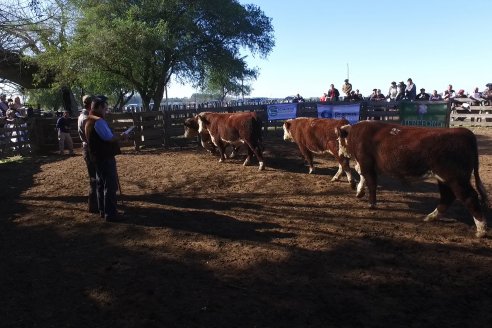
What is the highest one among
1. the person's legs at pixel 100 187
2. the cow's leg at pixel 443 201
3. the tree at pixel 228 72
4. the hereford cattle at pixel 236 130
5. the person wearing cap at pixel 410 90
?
the tree at pixel 228 72

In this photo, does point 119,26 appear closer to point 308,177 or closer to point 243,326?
point 308,177

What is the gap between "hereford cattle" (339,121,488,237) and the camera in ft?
18.3

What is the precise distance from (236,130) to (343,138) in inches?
149

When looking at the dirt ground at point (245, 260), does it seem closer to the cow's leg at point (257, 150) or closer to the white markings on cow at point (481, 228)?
the white markings on cow at point (481, 228)

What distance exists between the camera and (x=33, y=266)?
5.04 meters

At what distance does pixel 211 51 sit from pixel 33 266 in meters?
18.7

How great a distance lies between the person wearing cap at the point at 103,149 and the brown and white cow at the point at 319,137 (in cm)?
428

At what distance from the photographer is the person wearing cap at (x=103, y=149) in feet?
20.2

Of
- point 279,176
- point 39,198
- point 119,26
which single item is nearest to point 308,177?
point 279,176

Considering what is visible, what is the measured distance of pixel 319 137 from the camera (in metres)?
9.45

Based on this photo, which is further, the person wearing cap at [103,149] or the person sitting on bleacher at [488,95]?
the person sitting on bleacher at [488,95]

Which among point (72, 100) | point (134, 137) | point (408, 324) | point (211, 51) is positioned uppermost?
point (211, 51)

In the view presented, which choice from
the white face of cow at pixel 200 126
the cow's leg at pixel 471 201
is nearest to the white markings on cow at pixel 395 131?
the cow's leg at pixel 471 201

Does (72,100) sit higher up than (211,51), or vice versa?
(211,51)
